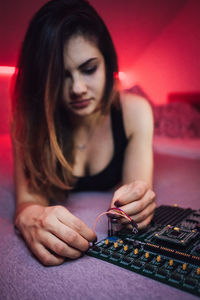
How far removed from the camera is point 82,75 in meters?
1.12

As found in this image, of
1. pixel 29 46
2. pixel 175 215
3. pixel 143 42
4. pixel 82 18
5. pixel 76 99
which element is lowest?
pixel 175 215

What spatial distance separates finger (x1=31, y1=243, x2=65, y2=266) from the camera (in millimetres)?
678

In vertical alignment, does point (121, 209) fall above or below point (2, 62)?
below

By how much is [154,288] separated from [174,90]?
10.6 ft

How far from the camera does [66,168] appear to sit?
50.0 inches

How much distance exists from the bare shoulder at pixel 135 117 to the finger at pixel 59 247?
822mm

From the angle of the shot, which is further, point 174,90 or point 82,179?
point 174,90

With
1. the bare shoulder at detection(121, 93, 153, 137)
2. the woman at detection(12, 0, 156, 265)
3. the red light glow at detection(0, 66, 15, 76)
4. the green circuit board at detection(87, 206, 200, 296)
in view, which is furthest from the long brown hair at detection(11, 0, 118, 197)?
the red light glow at detection(0, 66, 15, 76)

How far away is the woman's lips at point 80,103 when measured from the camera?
45.9 inches

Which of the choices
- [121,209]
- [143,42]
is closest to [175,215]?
[121,209]

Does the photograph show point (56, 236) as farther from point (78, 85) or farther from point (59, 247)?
point (78, 85)

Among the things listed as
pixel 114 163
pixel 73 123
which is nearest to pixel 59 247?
pixel 114 163

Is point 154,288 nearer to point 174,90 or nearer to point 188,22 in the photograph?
point 188,22

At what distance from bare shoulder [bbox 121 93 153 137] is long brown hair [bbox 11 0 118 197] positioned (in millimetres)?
121
